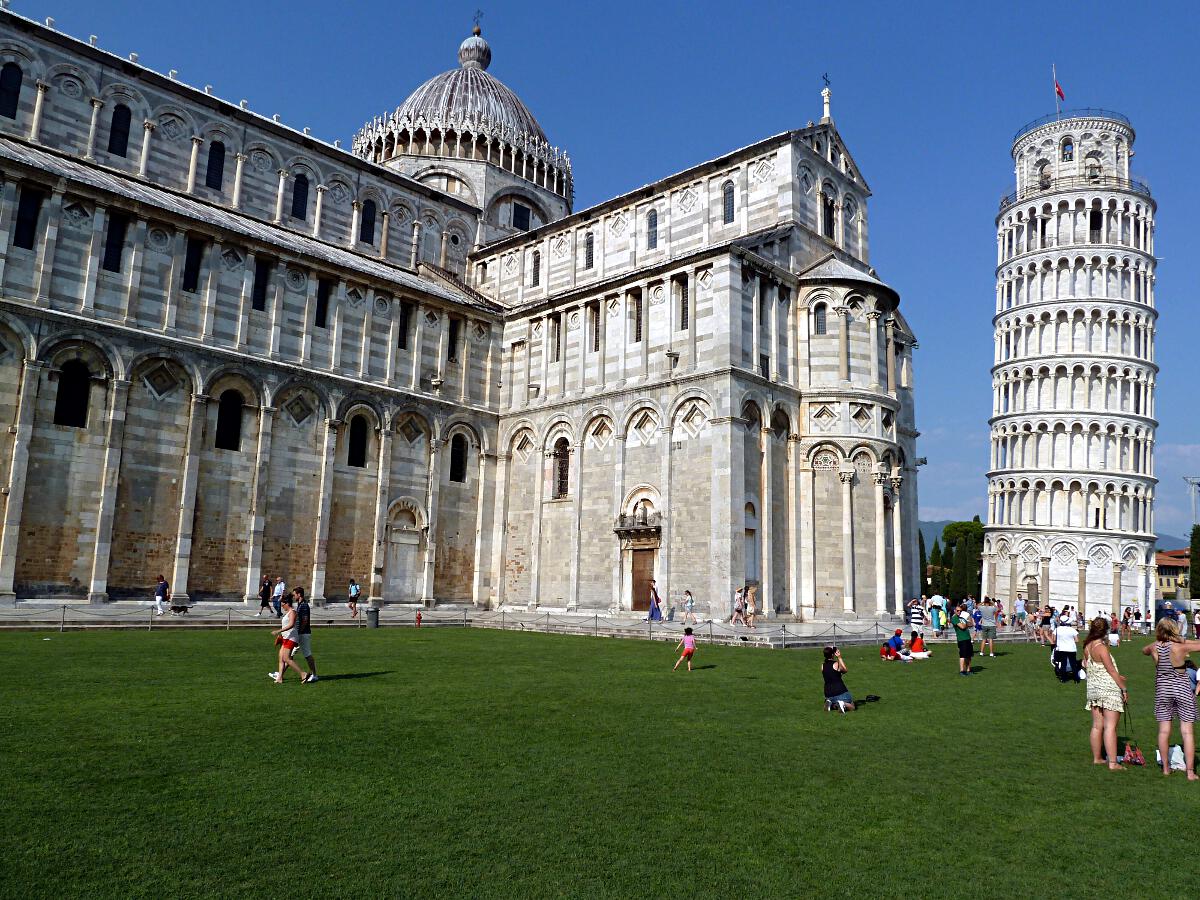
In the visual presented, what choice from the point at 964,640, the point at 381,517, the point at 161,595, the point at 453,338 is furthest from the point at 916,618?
the point at 453,338

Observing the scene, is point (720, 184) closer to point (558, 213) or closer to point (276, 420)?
point (558, 213)

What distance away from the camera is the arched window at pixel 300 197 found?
40.4m

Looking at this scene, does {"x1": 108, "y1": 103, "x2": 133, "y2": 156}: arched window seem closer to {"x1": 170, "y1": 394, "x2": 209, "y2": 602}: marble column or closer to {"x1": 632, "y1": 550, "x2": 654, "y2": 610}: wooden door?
{"x1": 170, "y1": 394, "x2": 209, "y2": 602}: marble column

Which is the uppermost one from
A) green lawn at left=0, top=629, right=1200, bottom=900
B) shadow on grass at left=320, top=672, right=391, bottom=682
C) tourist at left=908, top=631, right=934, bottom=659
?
tourist at left=908, top=631, right=934, bottom=659

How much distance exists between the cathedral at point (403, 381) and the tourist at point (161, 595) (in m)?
0.67

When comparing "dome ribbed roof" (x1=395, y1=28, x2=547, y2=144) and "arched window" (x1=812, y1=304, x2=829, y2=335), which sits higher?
"dome ribbed roof" (x1=395, y1=28, x2=547, y2=144)

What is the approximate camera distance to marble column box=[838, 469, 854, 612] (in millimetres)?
33394

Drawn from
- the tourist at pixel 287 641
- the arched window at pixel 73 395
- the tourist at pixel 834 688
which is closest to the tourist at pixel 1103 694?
the tourist at pixel 834 688

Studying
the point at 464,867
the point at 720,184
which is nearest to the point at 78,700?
the point at 464,867

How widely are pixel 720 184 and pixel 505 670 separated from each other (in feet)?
89.8

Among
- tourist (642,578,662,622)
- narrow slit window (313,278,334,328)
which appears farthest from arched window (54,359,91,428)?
tourist (642,578,662,622)

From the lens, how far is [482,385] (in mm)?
40375

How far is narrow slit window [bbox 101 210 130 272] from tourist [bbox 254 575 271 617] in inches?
477

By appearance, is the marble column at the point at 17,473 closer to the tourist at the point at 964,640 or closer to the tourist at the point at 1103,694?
the tourist at the point at 964,640
